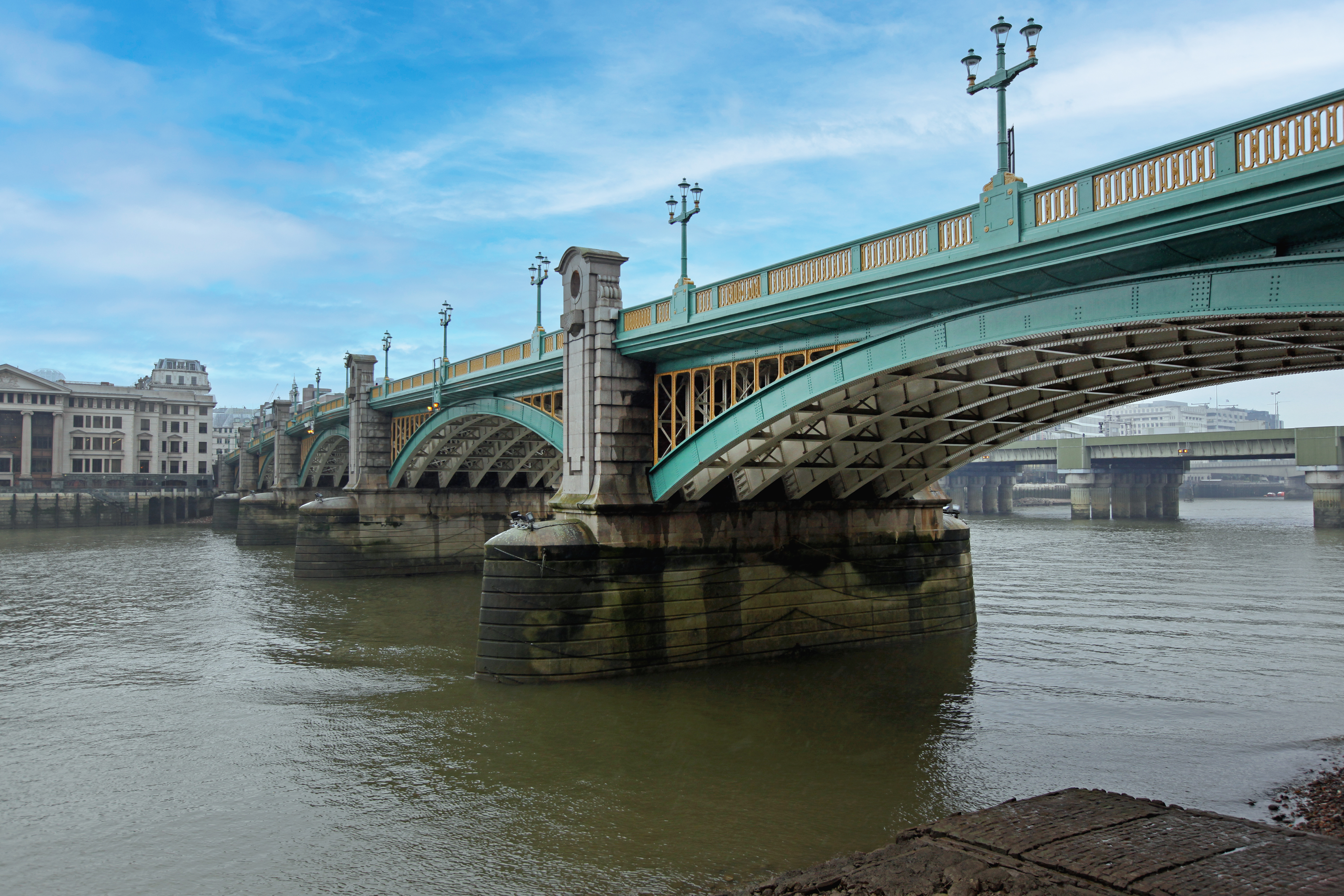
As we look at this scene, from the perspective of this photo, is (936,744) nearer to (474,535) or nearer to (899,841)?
(899,841)

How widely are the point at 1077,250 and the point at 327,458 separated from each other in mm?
47044

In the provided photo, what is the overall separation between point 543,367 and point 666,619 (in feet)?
29.0

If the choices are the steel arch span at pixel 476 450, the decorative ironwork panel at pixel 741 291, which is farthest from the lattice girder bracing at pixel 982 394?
the steel arch span at pixel 476 450

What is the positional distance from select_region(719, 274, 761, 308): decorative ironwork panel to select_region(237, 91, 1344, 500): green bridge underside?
0.18 meters

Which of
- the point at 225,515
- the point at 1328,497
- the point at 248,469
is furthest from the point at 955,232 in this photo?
the point at 248,469

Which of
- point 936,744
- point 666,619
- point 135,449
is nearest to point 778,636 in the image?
point 666,619

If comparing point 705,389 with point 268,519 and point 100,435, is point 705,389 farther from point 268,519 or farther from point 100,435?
point 100,435

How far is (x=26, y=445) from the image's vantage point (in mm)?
79875

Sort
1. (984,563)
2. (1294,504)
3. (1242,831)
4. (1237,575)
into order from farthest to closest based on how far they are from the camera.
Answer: (1294,504), (984,563), (1237,575), (1242,831)

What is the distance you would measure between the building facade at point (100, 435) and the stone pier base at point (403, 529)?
49975mm

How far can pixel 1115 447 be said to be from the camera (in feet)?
229

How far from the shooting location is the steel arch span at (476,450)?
3130 cm

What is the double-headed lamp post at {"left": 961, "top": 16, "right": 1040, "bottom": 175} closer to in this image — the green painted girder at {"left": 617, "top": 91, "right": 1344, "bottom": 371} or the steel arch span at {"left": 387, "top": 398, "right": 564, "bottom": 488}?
the green painted girder at {"left": 617, "top": 91, "right": 1344, "bottom": 371}

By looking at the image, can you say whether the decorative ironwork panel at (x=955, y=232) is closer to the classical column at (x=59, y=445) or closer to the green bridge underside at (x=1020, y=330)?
the green bridge underside at (x=1020, y=330)
